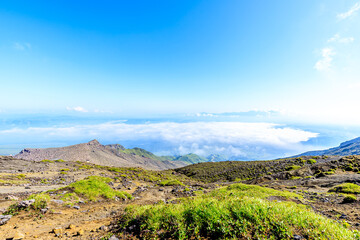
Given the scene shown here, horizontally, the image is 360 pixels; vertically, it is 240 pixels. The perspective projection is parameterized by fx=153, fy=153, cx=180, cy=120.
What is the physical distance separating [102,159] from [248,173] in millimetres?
150029

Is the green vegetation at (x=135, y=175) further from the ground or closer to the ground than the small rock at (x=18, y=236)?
closer to the ground

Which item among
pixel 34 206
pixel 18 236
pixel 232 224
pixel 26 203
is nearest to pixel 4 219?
pixel 26 203

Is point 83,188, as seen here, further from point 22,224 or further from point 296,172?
point 296,172

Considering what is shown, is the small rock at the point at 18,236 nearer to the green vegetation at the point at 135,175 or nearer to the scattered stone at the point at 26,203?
the scattered stone at the point at 26,203

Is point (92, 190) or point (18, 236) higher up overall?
point (18, 236)

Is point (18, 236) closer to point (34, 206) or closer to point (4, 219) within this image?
point (4, 219)

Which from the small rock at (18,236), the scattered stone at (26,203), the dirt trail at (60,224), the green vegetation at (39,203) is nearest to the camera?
the small rock at (18,236)

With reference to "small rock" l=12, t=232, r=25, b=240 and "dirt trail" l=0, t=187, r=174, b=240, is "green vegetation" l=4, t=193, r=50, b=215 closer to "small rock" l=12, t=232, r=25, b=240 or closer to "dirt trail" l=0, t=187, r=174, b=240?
"dirt trail" l=0, t=187, r=174, b=240

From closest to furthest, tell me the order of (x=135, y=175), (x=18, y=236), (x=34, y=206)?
1. (x=18, y=236)
2. (x=34, y=206)
3. (x=135, y=175)

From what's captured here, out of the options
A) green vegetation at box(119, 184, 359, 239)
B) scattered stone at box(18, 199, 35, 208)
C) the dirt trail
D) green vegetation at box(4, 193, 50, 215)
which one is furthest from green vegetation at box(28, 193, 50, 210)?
green vegetation at box(119, 184, 359, 239)

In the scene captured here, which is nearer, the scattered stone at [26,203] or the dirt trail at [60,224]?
the dirt trail at [60,224]

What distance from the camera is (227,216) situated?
600 cm

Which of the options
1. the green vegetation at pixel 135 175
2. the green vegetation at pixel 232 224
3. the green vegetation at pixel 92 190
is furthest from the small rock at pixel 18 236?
the green vegetation at pixel 135 175

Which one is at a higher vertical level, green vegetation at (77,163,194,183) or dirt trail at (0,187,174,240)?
dirt trail at (0,187,174,240)
